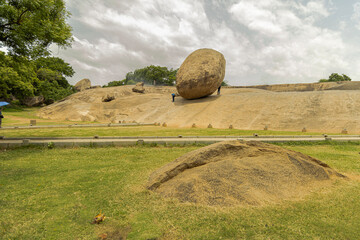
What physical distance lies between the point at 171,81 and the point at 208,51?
39215mm

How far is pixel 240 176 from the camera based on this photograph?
3.92 meters

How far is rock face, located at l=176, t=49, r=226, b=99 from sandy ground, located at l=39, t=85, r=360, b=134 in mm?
1527

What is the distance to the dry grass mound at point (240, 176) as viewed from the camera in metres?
3.56

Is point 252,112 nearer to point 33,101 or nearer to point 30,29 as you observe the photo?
point 30,29

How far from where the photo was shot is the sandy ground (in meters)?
14.9

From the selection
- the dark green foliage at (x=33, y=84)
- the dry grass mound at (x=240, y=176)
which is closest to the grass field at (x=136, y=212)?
the dry grass mound at (x=240, y=176)

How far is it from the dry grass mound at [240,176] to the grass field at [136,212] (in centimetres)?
23

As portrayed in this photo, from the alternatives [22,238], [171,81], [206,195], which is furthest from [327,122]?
[171,81]

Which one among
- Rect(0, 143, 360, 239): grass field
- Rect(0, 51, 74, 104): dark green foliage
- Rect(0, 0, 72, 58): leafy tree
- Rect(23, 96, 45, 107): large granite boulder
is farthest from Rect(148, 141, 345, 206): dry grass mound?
Rect(23, 96, 45, 107): large granite boulder

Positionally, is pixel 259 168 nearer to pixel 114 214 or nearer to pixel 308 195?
pixel 308 195

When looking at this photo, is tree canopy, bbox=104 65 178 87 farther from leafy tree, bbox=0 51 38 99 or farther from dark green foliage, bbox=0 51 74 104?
leafy tree, bbox=0 51 38 99

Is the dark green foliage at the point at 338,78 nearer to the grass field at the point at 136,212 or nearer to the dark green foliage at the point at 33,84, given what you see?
the grass field at the point at 136,212

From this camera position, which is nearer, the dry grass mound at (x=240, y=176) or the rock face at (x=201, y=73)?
the dry grass mound at (x=240, y=176)

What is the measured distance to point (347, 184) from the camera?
440 cm
